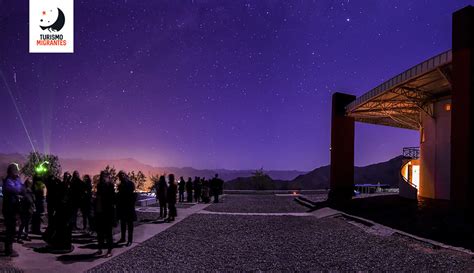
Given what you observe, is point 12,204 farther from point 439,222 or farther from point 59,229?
point 439,222

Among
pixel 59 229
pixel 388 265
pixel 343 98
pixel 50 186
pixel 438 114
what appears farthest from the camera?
pixel 343 98

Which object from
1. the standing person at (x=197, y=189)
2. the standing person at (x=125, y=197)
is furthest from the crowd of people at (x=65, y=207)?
the standing person at (x=197, y=189)

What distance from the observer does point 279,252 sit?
1000 centimetres

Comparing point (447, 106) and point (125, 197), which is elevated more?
point (447, 106)

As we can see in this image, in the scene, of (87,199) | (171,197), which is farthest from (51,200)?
(171,197)

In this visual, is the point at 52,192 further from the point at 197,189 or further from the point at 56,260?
the point at 197,189

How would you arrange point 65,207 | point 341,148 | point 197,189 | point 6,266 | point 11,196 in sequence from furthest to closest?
point 341,148
point 197,189
point 65,207
point 11,196
point 6,266

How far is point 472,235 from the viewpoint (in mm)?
11109

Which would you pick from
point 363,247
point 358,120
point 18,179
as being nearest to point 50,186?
point 18,179

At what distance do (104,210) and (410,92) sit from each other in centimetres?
1968

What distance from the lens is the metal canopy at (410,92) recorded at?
17.8 metres

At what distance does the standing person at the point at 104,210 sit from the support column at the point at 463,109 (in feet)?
38.4

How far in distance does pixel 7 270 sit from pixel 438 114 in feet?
74.2

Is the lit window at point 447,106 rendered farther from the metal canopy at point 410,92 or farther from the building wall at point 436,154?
the metal canopy at point 410,92
